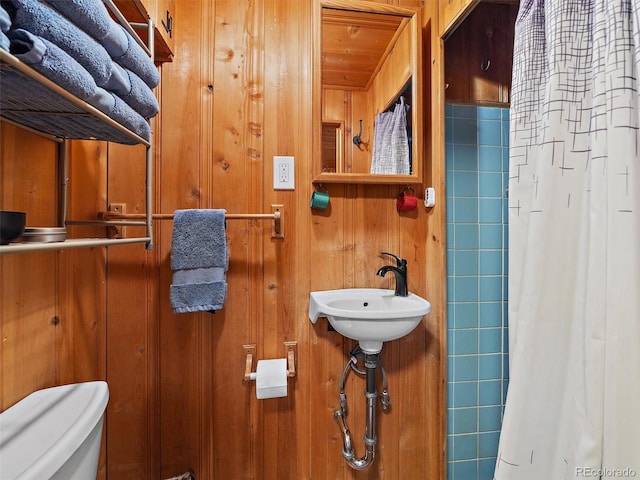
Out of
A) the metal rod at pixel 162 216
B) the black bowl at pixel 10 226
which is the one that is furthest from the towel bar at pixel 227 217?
the black bowl at pixel 10 226

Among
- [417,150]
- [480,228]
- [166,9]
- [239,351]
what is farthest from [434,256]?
[166,9]

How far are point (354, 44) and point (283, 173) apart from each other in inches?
25.0

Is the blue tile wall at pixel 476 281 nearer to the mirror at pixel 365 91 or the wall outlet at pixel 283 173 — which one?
the mirror at pixel 365 91

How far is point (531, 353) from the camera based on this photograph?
670 mm

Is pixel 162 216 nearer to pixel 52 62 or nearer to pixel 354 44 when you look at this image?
pixel 52 62

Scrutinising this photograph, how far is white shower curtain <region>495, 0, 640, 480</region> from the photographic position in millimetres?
513

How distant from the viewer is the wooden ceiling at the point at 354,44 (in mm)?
1077

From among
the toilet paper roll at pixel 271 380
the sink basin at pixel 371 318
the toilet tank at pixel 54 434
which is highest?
the sink basin at pixel 371 318

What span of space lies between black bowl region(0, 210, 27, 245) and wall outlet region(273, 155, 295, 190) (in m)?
0.71

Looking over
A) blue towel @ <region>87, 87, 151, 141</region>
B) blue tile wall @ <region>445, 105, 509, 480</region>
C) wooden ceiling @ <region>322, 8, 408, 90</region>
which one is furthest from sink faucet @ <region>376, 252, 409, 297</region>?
blue towel @ <region>87, 87, 151, 141</region>

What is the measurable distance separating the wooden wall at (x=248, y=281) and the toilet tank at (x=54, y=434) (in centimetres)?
26

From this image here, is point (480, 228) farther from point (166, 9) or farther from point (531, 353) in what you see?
point (166, 9)

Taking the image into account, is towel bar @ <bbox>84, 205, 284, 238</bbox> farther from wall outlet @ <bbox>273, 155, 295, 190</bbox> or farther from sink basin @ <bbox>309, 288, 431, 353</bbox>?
sink basin @ <bbox>309, 288, 431, 353</bbox>

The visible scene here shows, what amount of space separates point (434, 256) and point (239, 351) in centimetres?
90
